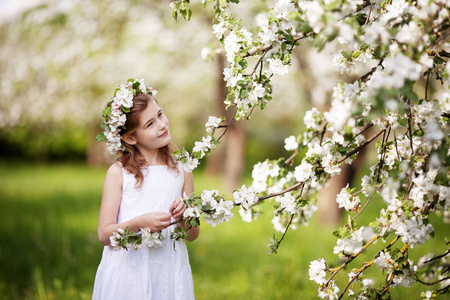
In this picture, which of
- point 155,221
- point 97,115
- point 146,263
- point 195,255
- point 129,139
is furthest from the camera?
point 97,115

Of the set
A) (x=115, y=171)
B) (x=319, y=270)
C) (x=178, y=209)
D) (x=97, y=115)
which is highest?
(x=97, y=115)

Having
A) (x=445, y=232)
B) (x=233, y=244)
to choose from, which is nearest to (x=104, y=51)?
(x=233, y=244)

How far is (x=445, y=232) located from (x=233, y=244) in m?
3.50

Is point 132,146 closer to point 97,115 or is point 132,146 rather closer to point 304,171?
point 304,171

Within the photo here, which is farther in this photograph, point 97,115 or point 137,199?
point 97,115

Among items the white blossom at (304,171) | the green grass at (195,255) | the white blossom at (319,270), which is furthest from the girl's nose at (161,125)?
the white blossom at (319,270)

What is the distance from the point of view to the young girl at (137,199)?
231 cm

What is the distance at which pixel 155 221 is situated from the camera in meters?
2.16

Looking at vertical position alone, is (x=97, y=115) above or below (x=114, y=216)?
above

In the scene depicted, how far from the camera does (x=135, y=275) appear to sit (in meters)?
2.32

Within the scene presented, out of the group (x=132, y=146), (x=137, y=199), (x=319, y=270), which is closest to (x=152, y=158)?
(x=132, y=146)

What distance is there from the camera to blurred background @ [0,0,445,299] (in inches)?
181

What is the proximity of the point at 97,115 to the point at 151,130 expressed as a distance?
909cm

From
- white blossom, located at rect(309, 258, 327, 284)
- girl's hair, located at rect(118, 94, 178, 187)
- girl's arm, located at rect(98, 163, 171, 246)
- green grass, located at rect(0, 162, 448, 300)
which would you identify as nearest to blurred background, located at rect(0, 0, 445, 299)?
green grass, located at rect(0, 162, 448, 300)
